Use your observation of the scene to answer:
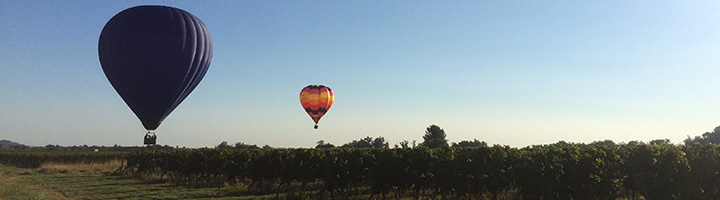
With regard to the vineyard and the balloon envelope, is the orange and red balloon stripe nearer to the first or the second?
the balloon envelope

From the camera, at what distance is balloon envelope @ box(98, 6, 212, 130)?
26.5 meters

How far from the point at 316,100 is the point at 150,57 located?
19275mm

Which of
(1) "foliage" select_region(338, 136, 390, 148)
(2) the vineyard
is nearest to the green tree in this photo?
(1) "foliage" select_region(338, 136, 390, 148)

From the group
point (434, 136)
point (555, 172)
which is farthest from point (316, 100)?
point (434, 136)

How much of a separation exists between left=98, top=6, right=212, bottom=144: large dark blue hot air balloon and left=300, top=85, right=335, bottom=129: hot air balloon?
16779 millimetres

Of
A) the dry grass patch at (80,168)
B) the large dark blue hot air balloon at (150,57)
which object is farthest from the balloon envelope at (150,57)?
the dry grass patch at (80,168)

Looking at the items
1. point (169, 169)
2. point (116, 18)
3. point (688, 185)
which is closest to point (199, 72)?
point (116, 18)

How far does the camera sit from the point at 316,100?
4378 centimetres

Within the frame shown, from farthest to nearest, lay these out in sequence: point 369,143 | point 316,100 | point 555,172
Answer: point 369,143 < point 316,100 < point 555,172

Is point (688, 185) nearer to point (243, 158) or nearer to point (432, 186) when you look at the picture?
point (432, 186)

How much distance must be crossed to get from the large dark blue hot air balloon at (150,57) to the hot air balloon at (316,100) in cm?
1678

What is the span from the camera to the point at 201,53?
28484 millimetres

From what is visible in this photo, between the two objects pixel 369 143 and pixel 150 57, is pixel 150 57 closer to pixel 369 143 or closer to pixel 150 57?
pixel 150 57

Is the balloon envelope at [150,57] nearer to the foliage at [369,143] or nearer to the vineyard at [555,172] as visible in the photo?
the vineyard at [555,172]
